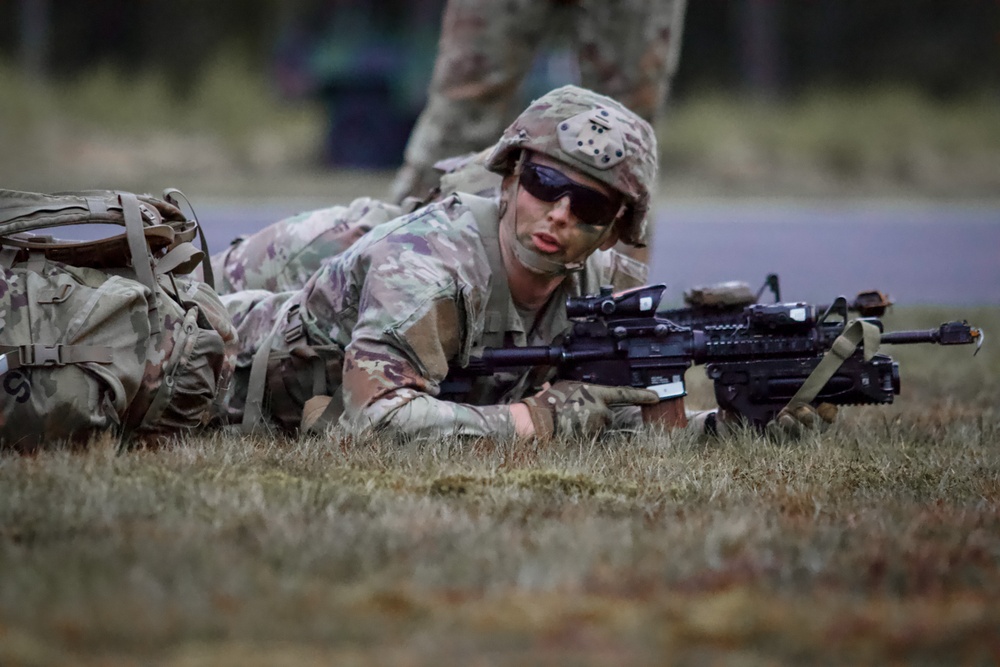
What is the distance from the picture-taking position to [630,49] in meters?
5.61

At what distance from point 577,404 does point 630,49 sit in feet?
6.85

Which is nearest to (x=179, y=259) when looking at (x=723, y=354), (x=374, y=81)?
(x=723, y=354)

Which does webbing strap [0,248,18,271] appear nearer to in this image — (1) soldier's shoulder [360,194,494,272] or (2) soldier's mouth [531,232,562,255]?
(1) soldier's shoulder [360,194,494,272]

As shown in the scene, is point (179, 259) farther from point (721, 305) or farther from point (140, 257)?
point (721, 305)

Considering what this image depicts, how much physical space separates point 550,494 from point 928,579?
99 cm

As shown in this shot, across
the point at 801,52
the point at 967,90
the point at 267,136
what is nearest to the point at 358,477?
the point at 267,136

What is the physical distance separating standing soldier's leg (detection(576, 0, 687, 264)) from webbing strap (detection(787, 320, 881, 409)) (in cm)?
154

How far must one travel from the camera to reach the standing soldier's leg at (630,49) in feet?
18.4

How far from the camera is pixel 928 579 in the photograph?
2764mm

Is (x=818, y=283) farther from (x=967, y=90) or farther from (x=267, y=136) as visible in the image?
(x=967, y=90)

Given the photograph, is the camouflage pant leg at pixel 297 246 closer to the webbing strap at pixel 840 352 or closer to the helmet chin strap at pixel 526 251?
the helmet chin strap at pixel 526 251

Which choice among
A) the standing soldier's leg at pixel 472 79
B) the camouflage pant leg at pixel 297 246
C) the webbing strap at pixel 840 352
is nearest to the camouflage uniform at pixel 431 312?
the camouflage pant leg at pixel 297 246

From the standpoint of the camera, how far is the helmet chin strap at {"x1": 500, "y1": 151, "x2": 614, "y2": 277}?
4.05m

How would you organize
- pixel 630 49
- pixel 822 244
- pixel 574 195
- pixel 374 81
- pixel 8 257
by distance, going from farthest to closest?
pixel 374 81, pixel 822 244, pixel 630 49, pixel 574 195, pixel 8 257
